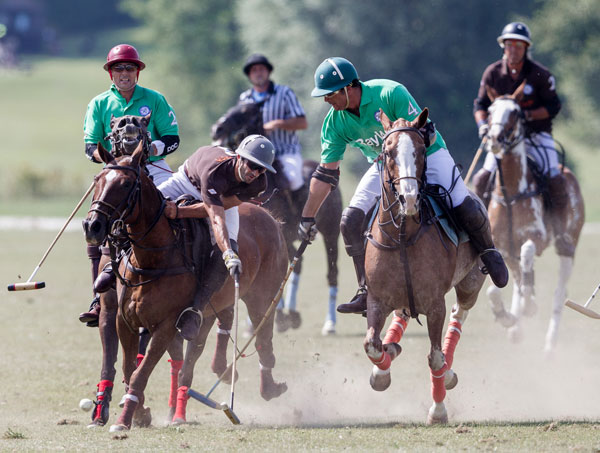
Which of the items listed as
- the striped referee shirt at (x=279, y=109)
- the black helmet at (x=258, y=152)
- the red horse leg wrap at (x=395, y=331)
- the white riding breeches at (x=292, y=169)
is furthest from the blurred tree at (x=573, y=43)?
the black helmet at (x=258, y=152)

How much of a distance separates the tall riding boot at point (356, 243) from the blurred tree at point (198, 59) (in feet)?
154

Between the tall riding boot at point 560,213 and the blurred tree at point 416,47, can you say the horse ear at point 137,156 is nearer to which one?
the tall riding boot at point 560,213

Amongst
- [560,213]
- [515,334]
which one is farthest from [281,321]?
[560,213]

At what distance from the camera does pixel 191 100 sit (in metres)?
57.4

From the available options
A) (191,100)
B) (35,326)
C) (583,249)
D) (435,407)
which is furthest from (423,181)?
(191,100)

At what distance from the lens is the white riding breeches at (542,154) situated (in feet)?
37.7

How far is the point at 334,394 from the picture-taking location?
949cm

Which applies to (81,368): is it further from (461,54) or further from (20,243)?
(461,54)

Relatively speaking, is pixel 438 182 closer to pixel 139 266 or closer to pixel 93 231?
pixel 139 266

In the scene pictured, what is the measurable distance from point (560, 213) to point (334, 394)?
3.79 metres

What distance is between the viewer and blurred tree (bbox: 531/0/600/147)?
3928 cm

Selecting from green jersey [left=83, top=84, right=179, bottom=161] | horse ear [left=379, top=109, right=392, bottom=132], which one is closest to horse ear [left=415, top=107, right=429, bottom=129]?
horse ear [left=379, top=109, right=392, bottom=132]

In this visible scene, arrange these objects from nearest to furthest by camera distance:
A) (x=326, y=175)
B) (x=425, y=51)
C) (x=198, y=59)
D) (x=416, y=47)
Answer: (x=326, y=175) < (x=416, y=47) < (x=425, y=51) < (x=198, y=59)

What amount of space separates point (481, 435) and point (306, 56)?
34372 mm
